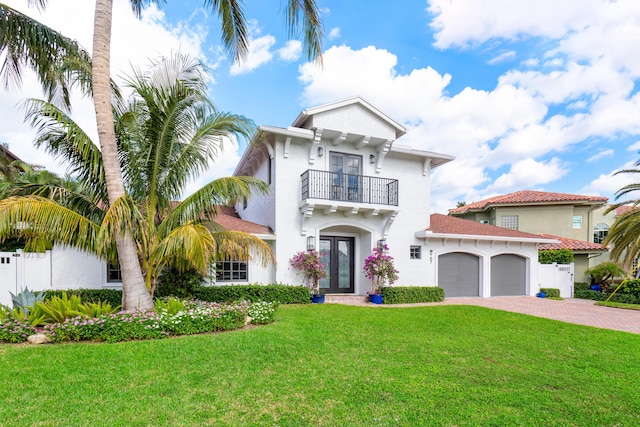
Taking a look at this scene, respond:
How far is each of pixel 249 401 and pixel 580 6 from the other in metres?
13.8

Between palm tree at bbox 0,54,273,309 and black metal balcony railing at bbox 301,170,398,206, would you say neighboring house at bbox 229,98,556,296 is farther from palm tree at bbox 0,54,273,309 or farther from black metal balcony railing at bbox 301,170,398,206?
palm tree at bbox 0,54,273,309

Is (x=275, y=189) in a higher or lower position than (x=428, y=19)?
lower

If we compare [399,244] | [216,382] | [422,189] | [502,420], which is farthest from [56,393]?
[422,189]

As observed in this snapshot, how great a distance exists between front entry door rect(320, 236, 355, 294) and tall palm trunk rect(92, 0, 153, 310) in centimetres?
790

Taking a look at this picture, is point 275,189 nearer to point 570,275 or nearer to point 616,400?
point 616,400

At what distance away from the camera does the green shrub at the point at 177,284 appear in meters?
10.8

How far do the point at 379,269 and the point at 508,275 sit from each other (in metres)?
8.23

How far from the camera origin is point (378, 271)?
13391mm

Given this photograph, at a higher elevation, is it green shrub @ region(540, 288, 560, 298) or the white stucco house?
the white stucco house

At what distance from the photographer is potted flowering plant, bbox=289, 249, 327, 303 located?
1255cm

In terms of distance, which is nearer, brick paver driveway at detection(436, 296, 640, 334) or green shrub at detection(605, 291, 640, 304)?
brick paver driveway at detection(436, 296, 640, 334)

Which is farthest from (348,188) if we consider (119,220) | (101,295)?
(101,295)

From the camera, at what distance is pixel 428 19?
1085 cm

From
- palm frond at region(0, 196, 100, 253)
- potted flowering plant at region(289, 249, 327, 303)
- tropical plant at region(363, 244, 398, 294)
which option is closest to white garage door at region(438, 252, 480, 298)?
tropical plant at region(363, 244, 398, 294)
